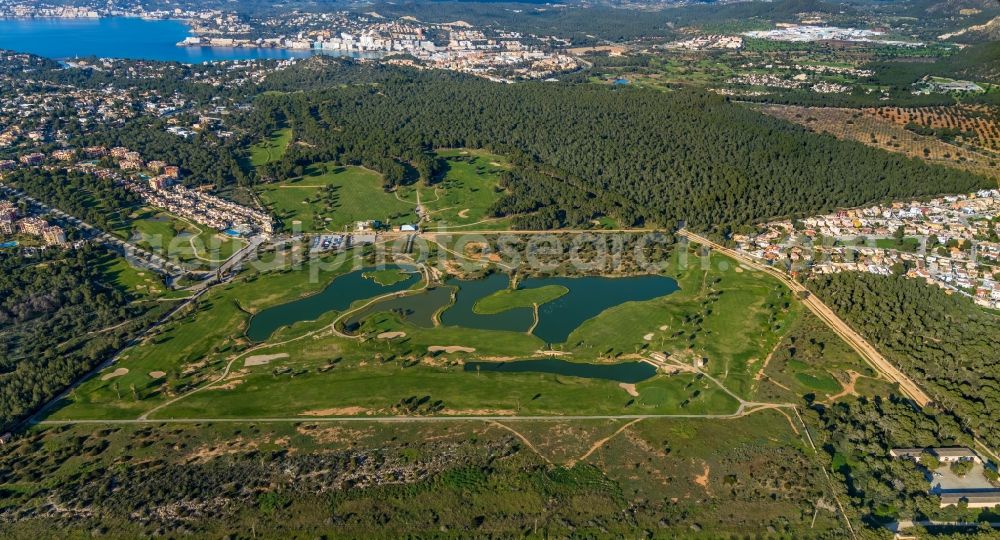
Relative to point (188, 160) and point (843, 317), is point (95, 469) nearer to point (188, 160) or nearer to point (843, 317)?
point (843, 317)

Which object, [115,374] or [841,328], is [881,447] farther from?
[115,374]

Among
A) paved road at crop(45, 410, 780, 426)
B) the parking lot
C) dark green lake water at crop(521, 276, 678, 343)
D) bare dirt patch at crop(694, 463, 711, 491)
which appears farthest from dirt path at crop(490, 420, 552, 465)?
the parking lot

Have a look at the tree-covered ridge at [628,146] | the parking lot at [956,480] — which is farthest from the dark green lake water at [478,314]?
the parking lot at [956,480]

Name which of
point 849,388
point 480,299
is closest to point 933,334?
point 849,388

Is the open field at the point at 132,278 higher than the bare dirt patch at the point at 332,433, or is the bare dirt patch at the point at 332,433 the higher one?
the open field at the point at 132,278

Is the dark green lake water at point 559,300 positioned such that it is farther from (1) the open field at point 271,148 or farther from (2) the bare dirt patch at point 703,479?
(1) the open field at point 271,148

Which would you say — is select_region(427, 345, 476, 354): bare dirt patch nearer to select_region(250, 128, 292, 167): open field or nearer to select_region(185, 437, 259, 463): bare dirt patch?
select_region(185, 437, 259, 463): bare dirt patch

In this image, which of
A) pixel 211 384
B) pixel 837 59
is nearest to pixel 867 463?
pixel 211 384
